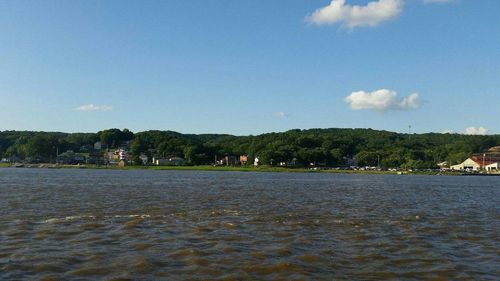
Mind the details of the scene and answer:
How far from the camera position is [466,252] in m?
18.5

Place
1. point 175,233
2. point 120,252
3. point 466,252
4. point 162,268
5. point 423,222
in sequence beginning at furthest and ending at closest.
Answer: point 423,222, point 175,233, point 466,252, point 120,252, point 162,268

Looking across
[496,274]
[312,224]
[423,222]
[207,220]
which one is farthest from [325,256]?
[423,222]

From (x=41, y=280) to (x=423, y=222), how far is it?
21181 mm

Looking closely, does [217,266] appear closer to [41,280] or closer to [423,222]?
[41,280]

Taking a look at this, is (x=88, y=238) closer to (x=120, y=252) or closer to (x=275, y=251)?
(x=120, y=252)

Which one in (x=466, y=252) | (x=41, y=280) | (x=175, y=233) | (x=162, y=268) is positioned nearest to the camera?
(x=41, y=280)

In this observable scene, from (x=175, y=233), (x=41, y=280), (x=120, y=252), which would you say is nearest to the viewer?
(x=41, y=280)

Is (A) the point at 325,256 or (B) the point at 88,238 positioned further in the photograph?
(B) the point at 88,238

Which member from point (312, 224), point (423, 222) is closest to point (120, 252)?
point (312, 224)

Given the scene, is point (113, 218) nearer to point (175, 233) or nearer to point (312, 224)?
point (175, 233)

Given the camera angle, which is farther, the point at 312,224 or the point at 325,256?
the point at 312,224

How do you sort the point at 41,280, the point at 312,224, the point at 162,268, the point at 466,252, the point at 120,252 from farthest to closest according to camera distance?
1. the point at 312,224
2. the point at 466,252
3. the point at 120,252
4. the point at 162,268
5. the point at 41,280

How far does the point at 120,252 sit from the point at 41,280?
403 centimetres

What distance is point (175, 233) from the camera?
2134 centimetres
